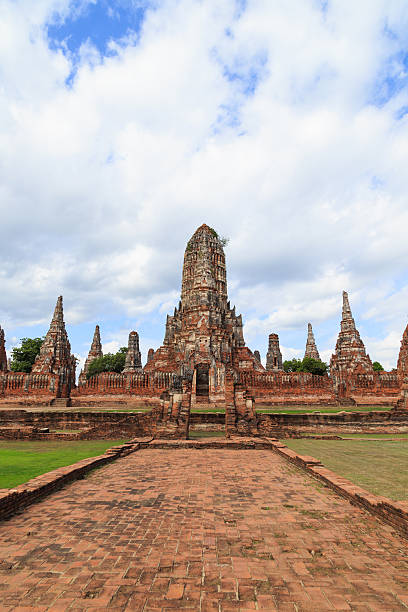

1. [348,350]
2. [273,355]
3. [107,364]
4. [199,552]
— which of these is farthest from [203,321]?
[199,552]

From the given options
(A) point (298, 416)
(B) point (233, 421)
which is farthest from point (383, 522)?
(A) point (298, 416)

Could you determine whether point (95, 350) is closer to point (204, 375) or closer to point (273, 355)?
point (273, 355)

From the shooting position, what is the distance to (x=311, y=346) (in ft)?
188

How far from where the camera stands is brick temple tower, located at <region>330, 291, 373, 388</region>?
1421 inches

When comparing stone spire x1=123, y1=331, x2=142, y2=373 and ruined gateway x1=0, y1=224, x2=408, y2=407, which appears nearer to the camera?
ruined gateway x1=0, y1=224, x2=408, y2=407

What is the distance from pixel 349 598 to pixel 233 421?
12275 mm

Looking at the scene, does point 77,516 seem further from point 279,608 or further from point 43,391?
point 43,391

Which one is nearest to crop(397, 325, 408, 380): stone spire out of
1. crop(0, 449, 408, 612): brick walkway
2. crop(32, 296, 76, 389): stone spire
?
crop(0, 449, 408, 612): brick walkway

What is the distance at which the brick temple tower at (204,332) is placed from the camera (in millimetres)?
29984

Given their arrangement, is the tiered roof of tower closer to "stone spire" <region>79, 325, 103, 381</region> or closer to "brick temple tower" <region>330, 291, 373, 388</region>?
"brick temple tower" <region>330, 291, 373, 388</region>

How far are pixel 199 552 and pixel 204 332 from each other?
30339mm

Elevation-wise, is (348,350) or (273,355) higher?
(273,355)

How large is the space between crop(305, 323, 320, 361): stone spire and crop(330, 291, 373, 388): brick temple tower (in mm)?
17464

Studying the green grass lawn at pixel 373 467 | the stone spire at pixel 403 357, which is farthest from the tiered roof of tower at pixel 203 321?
the green grass lawn at pixel 373 467
